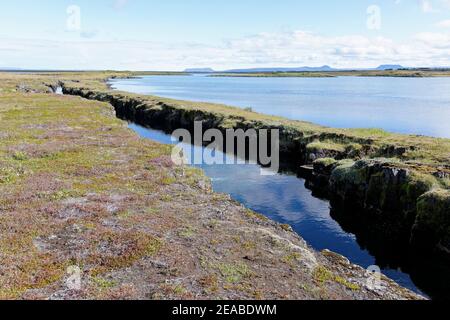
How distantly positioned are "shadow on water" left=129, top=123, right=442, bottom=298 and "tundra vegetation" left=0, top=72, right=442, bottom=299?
4.32 m

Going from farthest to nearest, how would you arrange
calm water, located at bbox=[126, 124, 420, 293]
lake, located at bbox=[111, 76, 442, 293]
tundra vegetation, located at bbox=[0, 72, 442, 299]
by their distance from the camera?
calm water, located at bbox=[126, 124, 420, 293], lake, located at bbox=[111, 76, 442, 293], tundra vegetation, located at bbox=[0, 72, 442, 299]

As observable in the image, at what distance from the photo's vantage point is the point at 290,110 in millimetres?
126438

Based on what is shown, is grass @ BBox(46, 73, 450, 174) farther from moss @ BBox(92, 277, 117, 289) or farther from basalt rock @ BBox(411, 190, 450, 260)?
moss @ BBox(92, 277, 117, 289)

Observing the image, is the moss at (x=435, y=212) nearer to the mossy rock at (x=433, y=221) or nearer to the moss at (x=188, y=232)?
the mossy rock at (x=433, y=221)

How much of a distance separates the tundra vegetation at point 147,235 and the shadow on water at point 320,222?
4.32m

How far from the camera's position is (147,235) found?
2500cm

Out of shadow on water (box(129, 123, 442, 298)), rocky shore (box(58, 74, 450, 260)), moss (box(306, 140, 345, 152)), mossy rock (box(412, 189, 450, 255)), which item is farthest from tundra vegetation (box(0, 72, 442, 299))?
moss (box(306, 140, 345, 152))

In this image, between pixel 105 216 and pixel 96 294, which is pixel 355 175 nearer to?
pixel 105 216

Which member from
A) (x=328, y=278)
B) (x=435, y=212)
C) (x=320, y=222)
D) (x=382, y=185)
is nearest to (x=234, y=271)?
(x=328, y=278)

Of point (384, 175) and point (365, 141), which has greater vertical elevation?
point (365, 141)

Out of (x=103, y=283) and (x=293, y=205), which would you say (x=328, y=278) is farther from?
(x=293, y=205)

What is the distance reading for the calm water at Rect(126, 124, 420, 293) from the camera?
33.8m

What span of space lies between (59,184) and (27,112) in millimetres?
59386

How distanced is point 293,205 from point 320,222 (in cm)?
509
